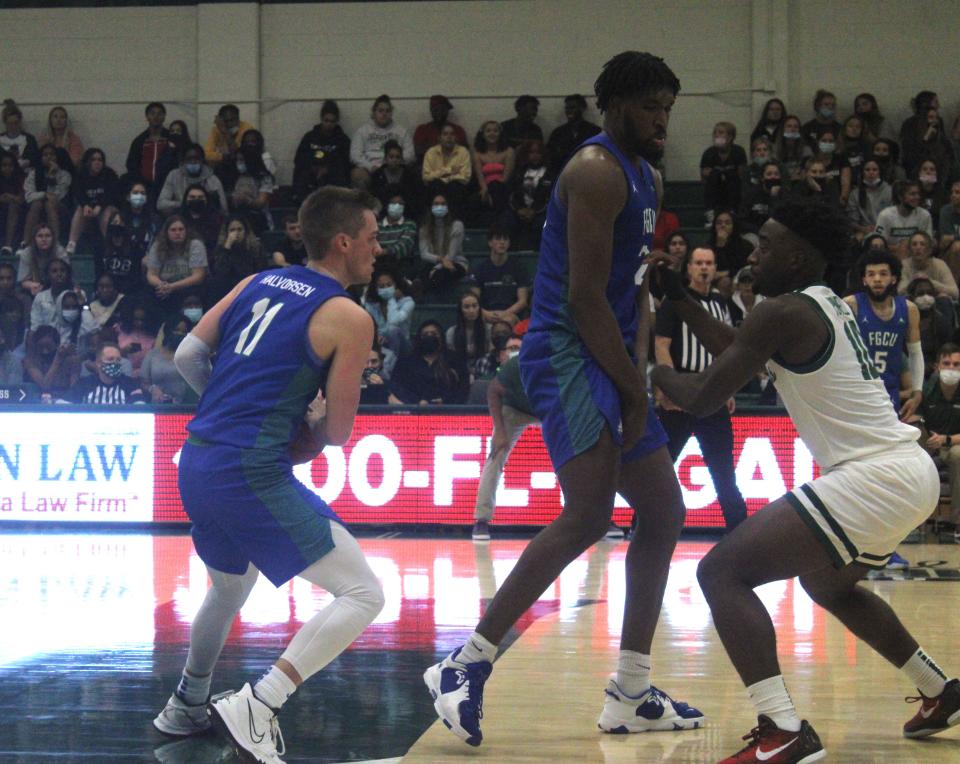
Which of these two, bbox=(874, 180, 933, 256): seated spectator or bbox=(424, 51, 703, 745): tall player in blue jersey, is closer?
bbox=(424, 51, 703, 745): tall player in blue jersey

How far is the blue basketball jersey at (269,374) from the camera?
142 inches

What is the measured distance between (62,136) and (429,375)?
677cm

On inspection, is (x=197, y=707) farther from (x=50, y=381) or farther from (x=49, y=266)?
(x=49, y=266)

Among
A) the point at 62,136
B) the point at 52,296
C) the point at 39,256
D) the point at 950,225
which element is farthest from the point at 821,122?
the point at 62,136

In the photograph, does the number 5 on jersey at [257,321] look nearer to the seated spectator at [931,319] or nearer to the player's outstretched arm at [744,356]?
the player's outstretched arm at [744,356]

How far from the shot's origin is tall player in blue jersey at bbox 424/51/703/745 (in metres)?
3.74

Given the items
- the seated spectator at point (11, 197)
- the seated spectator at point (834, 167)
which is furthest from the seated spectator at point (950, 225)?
the seated spectator at point (11, 197)

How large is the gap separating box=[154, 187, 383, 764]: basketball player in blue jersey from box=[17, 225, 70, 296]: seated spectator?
1023cm

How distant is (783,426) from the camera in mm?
9211

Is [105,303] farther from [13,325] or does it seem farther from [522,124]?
[522,124]

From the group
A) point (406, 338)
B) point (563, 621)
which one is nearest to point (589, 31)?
point (406, 338)

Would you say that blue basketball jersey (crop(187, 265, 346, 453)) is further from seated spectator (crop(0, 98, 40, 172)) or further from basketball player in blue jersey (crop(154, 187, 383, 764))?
seated spectator (crop(0, 98, 40, 172))

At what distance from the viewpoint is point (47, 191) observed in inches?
563

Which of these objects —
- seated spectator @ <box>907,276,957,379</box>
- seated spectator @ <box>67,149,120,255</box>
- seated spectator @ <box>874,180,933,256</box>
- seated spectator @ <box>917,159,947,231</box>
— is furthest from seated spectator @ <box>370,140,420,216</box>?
seated spectator @ <box>907,276,957,379</box>
